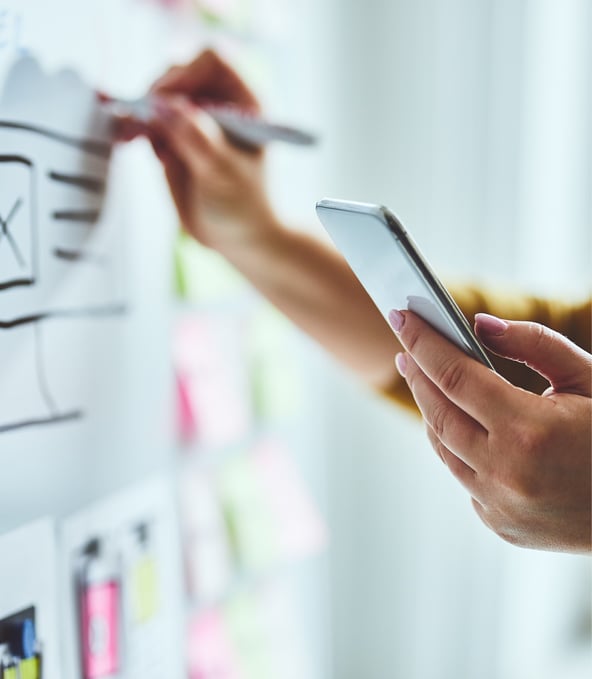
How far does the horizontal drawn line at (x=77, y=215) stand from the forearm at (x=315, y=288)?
0.45 feet

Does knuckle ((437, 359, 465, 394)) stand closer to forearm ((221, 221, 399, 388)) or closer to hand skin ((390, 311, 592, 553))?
hand skin ((390, 311, 592, 553))

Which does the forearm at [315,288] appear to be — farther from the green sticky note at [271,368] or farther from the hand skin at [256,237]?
the green sticky note at [271,368]

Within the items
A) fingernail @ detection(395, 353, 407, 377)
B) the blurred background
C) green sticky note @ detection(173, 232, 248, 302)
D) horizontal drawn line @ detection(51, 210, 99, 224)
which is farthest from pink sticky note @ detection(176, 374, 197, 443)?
fingernail @ detection(395, 353, 407, 377)

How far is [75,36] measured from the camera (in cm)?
62

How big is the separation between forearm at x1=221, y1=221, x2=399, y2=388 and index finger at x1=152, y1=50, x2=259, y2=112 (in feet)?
0.45

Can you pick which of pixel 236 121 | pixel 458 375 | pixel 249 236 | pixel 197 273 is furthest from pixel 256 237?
pixel 458 375

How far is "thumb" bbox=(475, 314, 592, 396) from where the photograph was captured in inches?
19.1

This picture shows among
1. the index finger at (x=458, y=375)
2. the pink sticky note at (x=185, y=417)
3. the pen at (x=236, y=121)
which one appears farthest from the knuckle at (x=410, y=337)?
the pink sticky note at (x=185, y=417)

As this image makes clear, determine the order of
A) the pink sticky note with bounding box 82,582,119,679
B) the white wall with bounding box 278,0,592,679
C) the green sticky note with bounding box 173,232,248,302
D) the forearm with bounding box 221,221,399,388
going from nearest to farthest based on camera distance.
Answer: the pink sticky note with bounding box 82,582,119,679 → the forearm with bounding box 221,221,399,388 → the green sticky note with bounding box 173,232,248,302 → the white wall with bounding box 278,0,592,679

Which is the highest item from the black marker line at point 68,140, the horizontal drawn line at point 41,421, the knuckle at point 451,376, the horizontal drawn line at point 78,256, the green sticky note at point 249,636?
the black marker line at point 68,140

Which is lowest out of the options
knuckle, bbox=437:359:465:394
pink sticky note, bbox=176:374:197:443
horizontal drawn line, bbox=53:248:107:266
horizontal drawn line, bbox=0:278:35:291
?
pink sticky note, bbox=176:374:197:443

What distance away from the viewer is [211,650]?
0.97m

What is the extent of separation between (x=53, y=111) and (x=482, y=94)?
2.76 feet

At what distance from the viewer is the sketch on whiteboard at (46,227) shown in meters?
0.56
